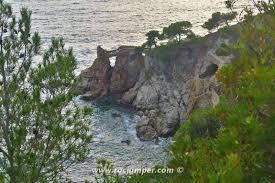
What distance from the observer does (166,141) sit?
5828 centimetres

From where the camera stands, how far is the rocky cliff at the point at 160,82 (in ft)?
205

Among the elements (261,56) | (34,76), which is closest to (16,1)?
(34,76)

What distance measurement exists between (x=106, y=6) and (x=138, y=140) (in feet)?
288

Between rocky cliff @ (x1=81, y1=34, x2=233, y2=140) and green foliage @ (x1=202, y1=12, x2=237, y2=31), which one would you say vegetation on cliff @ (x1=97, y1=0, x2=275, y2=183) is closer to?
rocky cliff @ (x1=81, y1=34, x2=233, y2=140)

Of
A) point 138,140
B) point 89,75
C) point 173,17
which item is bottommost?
point 138,140

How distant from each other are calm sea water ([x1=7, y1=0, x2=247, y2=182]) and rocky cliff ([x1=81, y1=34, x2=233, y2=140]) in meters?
3.28

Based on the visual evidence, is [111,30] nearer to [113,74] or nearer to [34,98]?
[113,74]

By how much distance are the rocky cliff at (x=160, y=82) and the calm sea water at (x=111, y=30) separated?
3.28 m

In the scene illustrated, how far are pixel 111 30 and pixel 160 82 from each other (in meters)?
42.3

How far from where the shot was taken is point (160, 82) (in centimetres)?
7325

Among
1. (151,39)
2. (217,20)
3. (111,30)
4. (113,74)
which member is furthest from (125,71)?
(111,30)

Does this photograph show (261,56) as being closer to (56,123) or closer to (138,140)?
(56,123)

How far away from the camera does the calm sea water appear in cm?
5376

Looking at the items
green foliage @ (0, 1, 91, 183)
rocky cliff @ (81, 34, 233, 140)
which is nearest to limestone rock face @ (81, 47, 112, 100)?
rocky cliff @ (81, 34, 233, 140)
